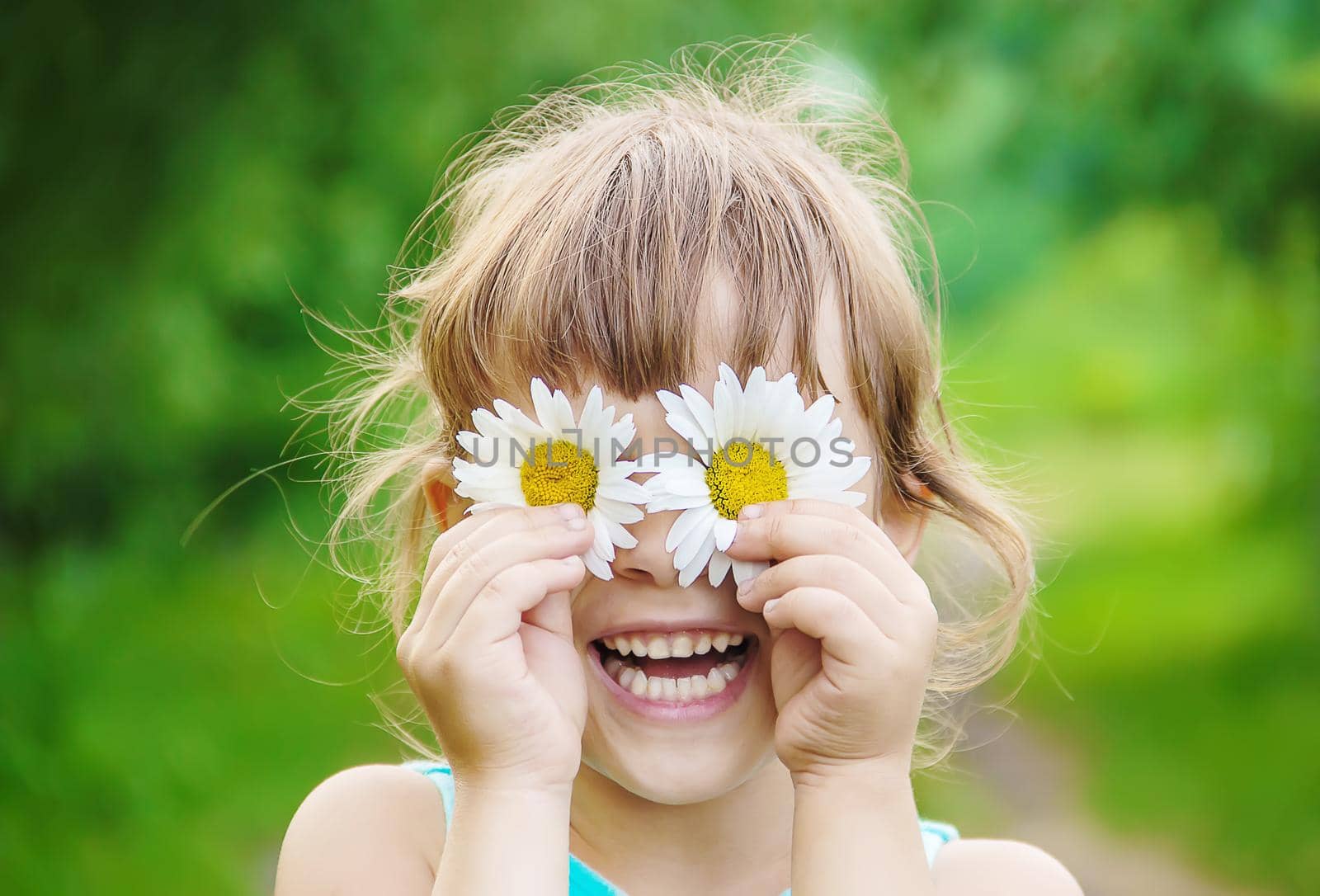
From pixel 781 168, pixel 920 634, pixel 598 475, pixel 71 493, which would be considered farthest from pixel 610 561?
pixel 71 493

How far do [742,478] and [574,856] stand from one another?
2.02 feet

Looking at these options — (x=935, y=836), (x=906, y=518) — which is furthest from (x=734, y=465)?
(x=935, y=836)

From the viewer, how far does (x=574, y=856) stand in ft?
5.32

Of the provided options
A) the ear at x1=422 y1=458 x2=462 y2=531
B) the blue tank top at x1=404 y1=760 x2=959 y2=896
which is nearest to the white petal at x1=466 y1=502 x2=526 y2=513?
the ear at x1=422 y1=458 x2=462 y2=531

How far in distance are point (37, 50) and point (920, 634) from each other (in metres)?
3.19

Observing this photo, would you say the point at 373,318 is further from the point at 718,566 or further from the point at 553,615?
the point at 718,566

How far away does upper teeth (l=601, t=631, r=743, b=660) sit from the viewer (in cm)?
139

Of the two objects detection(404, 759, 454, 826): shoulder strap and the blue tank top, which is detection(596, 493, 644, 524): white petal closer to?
the blue tank top

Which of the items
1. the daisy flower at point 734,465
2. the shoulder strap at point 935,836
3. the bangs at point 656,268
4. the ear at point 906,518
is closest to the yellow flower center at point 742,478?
the daisy flower at point 734,465

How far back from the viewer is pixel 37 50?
3463 mm

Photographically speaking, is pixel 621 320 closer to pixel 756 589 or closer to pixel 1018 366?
pixel 756 589

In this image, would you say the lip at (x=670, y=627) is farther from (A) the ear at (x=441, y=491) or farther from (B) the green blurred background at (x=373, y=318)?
(B) the green blurred background at (x=373, y=318)

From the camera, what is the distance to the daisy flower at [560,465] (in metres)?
1.30

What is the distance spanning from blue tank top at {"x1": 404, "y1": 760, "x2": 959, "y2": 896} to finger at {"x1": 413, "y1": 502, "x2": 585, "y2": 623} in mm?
241
